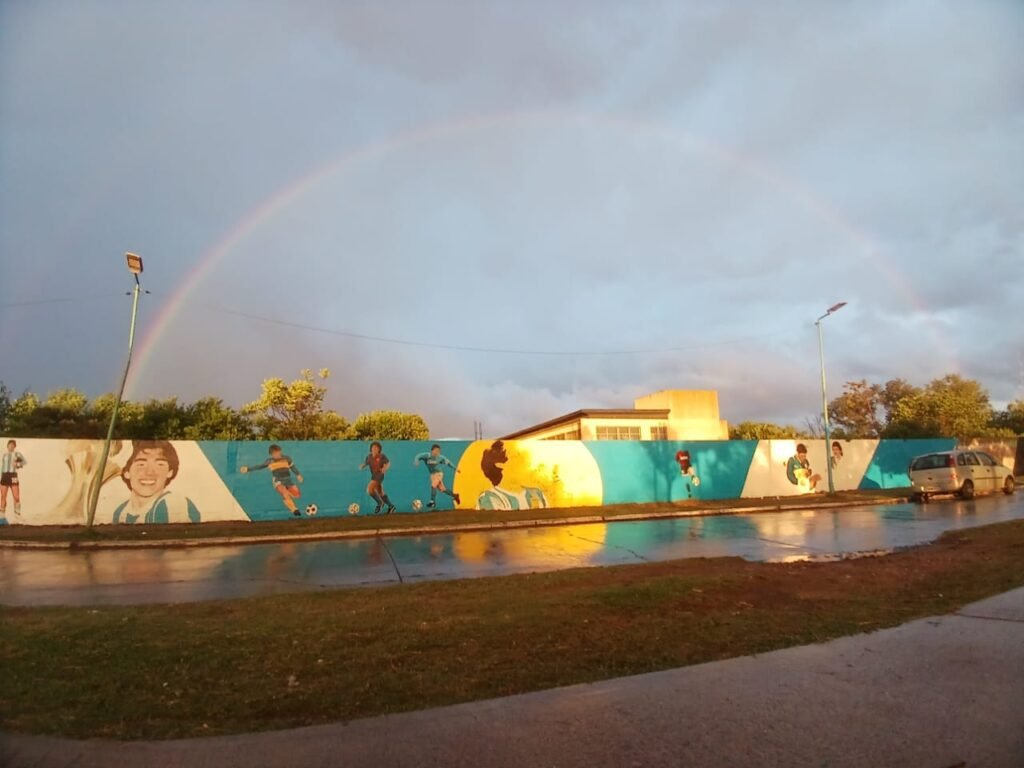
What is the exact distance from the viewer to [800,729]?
4.03 m

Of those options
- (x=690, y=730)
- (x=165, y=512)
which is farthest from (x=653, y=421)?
(x=690, y=730)

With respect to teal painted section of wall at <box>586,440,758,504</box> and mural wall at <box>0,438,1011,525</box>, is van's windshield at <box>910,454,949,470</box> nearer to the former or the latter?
mural wall at <box>0,438,1011,525</box>

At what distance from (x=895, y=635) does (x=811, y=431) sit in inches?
2618

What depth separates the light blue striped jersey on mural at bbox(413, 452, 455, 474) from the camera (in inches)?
942

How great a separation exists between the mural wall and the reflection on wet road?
5287mm

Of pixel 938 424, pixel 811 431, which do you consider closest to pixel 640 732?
pixel 938 424

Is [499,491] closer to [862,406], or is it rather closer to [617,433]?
[617,433]

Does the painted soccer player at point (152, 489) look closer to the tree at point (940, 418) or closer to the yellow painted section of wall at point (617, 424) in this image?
the yellow painted section of wall at point (617, 424)

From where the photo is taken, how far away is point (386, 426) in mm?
50781

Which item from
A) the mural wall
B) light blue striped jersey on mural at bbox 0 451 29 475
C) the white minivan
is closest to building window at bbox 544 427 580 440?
the mural wall

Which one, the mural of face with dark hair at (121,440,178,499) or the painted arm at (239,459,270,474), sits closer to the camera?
the mural of face with dark hair at (121,440,178,499)

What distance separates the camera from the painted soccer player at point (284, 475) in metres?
22.1

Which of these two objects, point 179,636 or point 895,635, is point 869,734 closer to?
point 895,635

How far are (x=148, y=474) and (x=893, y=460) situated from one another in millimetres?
32962
